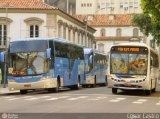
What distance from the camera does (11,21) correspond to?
2506 inches

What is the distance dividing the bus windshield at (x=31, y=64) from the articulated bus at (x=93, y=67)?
44.9ft

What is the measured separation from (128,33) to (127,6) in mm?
33849

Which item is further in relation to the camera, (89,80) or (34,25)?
(34,25)

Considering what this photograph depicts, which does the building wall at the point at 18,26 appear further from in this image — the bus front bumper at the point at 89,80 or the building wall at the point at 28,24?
the bus front bumper at the point at 89,80

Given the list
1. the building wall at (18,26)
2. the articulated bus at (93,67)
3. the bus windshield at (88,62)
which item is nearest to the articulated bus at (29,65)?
the articulated bus at (93,67)

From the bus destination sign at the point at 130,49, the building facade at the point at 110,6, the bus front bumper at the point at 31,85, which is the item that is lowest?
the bus front bumper at the point at 31,85

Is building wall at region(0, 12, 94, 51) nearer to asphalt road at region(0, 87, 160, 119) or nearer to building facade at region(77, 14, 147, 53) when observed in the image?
asphalt road at region(0, 87, 160, 119)

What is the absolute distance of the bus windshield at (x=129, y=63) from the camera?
3331 centimetres

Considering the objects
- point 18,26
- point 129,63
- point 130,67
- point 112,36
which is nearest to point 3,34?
point 18,26

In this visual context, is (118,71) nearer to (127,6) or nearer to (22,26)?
(22,26)

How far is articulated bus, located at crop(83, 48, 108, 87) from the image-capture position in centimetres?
4838

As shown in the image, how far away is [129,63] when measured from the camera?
1321 inches

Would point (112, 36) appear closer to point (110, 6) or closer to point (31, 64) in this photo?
point (110, 6)

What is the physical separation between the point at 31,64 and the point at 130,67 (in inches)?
230
